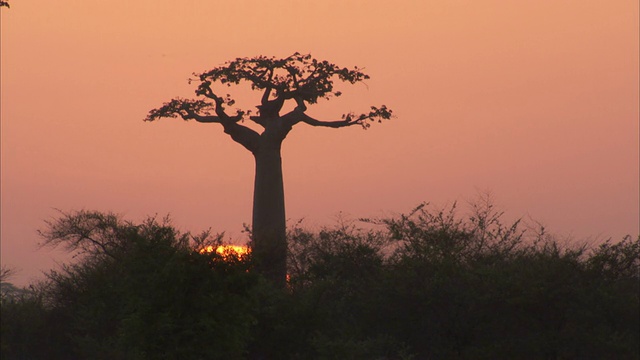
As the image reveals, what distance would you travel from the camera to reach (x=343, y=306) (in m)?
28.5

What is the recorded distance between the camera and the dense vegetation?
71.4 ft

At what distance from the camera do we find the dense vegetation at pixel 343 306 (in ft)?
71.4

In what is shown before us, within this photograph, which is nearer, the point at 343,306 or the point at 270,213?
the point at 343,306

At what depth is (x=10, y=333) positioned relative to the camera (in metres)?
31.7

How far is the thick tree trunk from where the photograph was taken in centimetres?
3581

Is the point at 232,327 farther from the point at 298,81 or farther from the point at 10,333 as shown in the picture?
the point at 298,81

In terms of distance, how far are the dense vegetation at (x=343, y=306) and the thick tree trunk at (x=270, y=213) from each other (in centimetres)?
223

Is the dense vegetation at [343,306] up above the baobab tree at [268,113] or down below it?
below

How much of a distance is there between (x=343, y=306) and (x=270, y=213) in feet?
33.0

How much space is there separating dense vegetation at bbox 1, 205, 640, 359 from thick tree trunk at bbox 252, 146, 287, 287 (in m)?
2.23

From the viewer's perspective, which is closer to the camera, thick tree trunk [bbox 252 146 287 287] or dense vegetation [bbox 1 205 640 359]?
dense vegetation [bbox 1 205 640 359]

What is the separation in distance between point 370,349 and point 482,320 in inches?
112

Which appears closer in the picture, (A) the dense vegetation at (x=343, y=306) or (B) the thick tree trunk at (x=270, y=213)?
(A) the dense vegetation at (x=343, y=306)

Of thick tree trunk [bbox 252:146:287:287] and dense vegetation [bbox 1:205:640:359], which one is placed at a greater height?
thick tree trunk [bbox 252:146:287:287]
